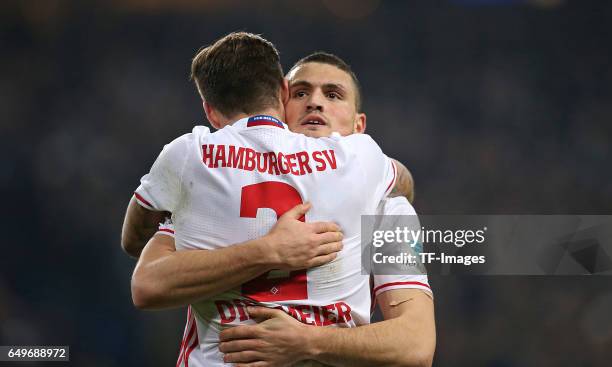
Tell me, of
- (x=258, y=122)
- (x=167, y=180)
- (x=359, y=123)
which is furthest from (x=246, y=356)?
(x=359, y=123)

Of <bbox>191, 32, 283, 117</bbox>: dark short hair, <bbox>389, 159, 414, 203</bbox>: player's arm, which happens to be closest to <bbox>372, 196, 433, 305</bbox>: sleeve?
<bbox>389, 159, 414, 203</bbox>: player's arm

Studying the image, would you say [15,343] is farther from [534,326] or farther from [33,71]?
[534,326]

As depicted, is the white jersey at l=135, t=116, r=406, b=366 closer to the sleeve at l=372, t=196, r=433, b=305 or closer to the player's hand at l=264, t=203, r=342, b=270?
the player's hand at l=264, t=203, r=342, b=270

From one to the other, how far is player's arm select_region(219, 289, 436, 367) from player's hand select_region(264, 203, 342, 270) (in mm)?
192

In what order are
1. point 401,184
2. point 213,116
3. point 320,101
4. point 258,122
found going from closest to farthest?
point 258,122
point 213,116
point 401,184
point 320,101

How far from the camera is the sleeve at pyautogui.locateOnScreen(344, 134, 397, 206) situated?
8.75ft

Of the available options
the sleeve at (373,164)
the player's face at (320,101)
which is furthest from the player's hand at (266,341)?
the player's face at (320,101)

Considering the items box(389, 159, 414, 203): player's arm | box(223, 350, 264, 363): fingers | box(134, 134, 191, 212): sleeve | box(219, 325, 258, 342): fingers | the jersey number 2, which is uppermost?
box(389, 159, 414, 203): player's arm

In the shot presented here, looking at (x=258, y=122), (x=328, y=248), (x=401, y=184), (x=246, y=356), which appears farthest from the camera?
(x=401, y=184)

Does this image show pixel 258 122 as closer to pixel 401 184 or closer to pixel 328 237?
pixel 328 237

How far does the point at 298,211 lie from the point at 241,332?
0.47 m

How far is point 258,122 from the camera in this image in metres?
2.66

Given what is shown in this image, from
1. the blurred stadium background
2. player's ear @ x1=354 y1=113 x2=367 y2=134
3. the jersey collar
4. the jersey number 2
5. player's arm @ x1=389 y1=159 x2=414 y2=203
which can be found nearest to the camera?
the jersey number 2

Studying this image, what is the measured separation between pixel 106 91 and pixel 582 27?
Result: 601 centimetres
